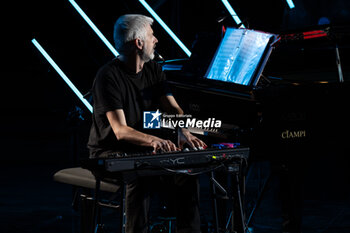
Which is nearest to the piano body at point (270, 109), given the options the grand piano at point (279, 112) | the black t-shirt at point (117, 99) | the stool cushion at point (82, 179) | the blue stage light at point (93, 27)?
the grand piano at point (279, 112)

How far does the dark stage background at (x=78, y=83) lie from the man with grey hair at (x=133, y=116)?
2.15ft

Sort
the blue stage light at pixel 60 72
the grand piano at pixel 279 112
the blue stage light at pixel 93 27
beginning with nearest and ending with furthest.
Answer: the grand piano at pixel 279 112 < the blue stage light at pixel 60 72 < the blue stage light at pixel 93 27

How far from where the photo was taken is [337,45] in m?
3.35

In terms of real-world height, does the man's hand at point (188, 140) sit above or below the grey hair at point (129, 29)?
below

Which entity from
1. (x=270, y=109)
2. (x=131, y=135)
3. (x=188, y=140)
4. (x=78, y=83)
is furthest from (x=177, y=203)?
(x=78, y=83)

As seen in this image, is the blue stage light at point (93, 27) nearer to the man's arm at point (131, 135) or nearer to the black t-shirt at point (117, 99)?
the black t-shirt at point (117, 99)

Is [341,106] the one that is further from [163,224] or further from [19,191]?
[19,191]

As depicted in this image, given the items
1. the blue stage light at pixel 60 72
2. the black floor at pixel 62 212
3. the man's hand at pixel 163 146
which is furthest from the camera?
the blue stage light at pixel 60 72

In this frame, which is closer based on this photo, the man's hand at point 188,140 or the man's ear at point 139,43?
the man's hand at point 188,140

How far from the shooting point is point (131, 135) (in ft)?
8.25

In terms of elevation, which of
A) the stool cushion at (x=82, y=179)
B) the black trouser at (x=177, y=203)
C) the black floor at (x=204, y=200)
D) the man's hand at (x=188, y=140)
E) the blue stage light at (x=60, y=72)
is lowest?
the black floor at (x=204, y=200)

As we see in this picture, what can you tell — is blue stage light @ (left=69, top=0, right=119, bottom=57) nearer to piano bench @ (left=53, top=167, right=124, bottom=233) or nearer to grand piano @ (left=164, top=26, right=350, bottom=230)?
grand piano @ (left=164, top=26, right=350, bottom=230)

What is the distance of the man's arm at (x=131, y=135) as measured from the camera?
2.41m

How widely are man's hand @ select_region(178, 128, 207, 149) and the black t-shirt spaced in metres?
0.24
